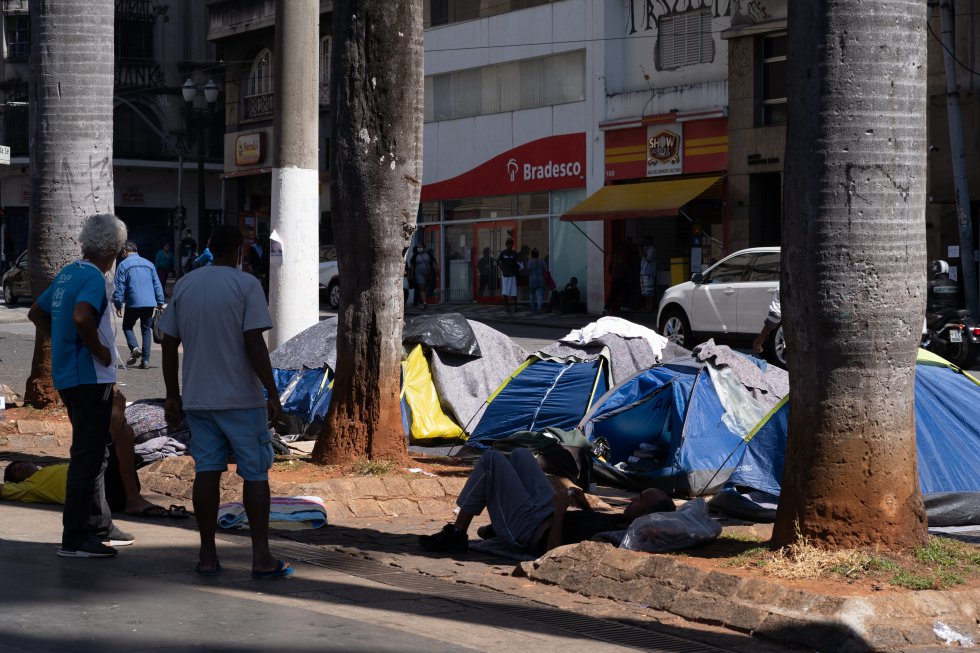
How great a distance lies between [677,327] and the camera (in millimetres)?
22438

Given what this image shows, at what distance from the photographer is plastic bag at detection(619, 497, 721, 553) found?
713 centimetres

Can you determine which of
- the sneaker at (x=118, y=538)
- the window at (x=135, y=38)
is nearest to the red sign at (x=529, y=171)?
the window at (x=135, y=38)

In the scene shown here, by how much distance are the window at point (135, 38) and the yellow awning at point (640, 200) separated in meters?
29.8

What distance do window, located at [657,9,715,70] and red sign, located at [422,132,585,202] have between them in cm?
307

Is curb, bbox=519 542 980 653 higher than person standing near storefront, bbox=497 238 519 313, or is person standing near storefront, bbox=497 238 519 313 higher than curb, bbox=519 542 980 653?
person standing near storefront, bbox=497 238 519 313

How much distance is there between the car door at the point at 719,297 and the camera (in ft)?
69.9

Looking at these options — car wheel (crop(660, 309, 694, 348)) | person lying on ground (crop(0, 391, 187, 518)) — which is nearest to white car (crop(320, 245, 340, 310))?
car wheel (crop(660, 309, 694, 348))

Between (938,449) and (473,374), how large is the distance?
5.23m

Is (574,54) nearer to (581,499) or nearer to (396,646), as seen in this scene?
(581,499)

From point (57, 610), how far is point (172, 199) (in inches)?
2056

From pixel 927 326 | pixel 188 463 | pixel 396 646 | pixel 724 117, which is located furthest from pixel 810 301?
pixel 724 117

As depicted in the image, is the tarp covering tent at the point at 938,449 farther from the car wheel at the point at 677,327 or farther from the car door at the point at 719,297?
the car wheel at the point at 677,327

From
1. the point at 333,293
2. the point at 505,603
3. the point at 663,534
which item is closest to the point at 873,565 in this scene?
the point at 663,534

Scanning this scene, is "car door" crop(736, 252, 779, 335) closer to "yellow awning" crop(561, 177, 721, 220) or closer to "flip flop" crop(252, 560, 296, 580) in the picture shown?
"yellow awning" crop(561, 177, 721, 220)
